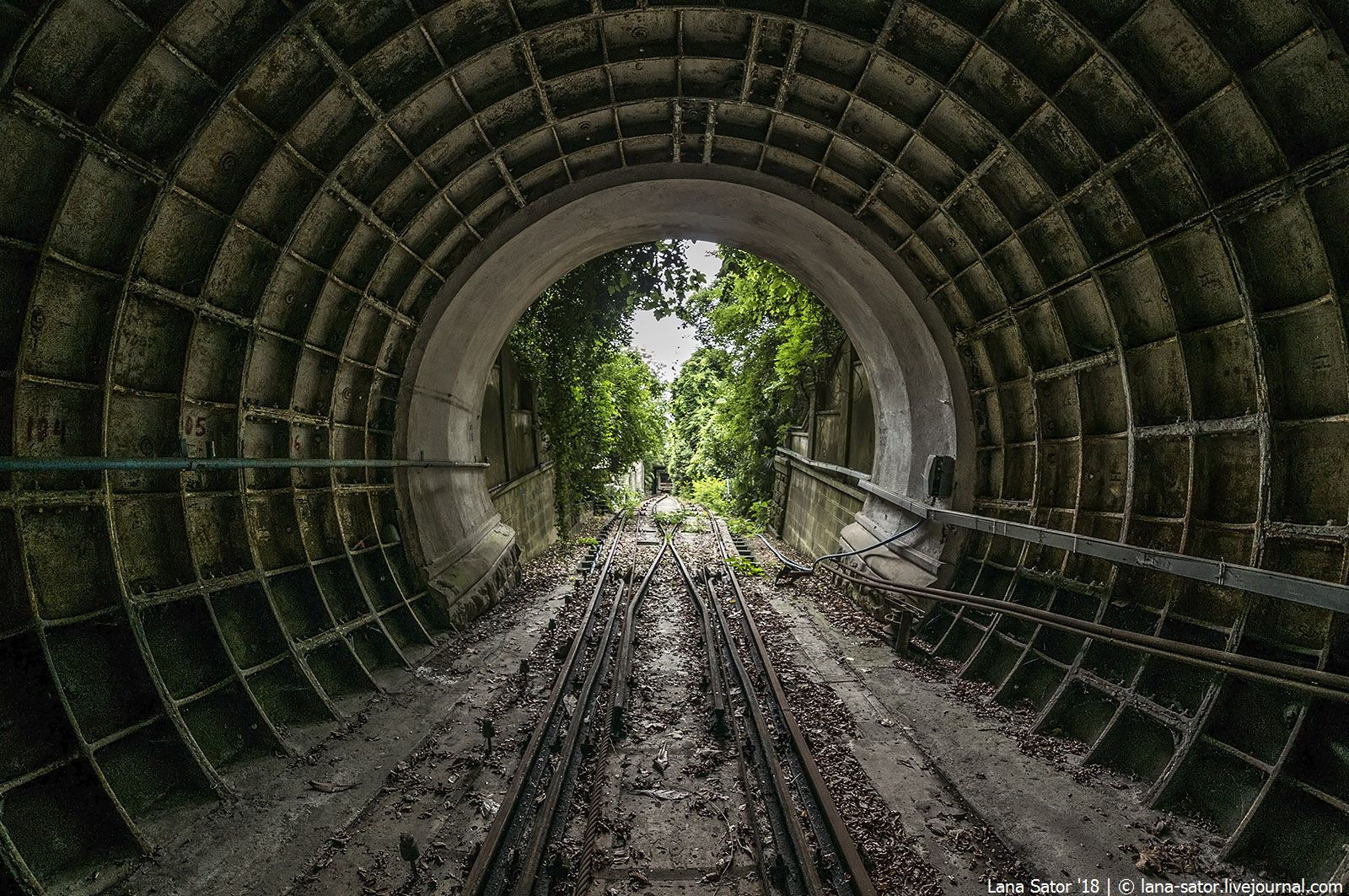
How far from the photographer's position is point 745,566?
13.2 meters

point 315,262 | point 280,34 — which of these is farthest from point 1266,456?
point 315,262

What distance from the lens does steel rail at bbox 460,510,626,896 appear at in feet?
12.1

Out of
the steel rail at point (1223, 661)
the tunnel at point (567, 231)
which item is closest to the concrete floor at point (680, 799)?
the tunnel at point (567, 231)

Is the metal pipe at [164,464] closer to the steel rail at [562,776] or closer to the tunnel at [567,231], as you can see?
the tunnel at [567,231]

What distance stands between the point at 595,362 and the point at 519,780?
45.1 feet

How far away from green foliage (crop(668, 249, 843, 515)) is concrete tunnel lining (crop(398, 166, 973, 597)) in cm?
256

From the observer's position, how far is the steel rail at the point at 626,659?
5746 millimetres

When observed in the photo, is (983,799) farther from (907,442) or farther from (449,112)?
(449,112)

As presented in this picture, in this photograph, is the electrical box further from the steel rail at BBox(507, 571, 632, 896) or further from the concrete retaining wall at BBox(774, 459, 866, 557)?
the steel rail at BBox(507, 571, 632, 896)

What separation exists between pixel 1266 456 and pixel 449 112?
8693 millimetres

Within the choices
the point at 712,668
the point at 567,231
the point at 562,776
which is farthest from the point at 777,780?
the point at 567,231

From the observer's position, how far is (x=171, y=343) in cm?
525

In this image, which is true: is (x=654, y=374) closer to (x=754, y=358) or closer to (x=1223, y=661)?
(x=754, y=358)

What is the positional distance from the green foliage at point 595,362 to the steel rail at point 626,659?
6002 millimetres
